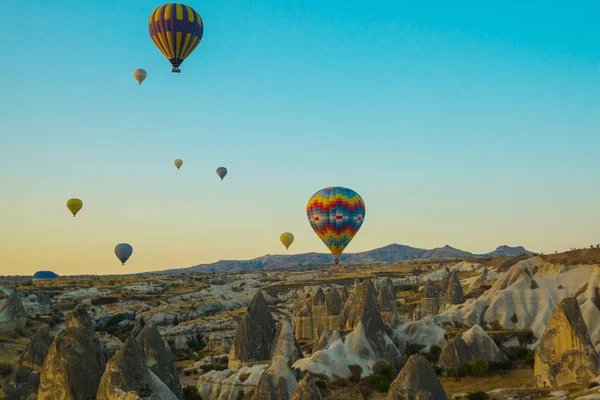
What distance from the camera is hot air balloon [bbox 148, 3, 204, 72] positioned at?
72875 mm

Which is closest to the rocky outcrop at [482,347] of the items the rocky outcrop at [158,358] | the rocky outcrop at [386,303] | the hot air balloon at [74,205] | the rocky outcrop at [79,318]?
the rocky outcrop at [386,303]

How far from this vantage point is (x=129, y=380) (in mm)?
27141

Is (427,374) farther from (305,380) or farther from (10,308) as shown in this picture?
(10,308)

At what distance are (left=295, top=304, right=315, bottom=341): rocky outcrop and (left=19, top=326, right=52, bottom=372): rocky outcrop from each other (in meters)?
34.9

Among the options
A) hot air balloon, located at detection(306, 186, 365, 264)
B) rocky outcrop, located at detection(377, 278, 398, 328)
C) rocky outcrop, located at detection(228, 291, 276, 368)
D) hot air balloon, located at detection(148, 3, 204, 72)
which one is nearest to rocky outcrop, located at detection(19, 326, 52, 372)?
rocky outcrop, located at detection(228, 291, 276, 368)

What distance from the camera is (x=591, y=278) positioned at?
2958 inches

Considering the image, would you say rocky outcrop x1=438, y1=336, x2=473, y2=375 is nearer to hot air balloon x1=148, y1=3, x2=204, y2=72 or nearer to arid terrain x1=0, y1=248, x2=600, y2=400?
arid terrain x1=0, y1=248, x2=600, y2=400

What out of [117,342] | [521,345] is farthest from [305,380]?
[117,342]

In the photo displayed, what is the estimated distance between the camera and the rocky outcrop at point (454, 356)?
55219 millimetres

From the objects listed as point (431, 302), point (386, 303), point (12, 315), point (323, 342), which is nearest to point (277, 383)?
point (323, 342)

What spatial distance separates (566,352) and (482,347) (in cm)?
1663

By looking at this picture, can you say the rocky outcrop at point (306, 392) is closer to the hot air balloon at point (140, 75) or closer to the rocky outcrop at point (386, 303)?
the rocky outcrop at point (386, 303)

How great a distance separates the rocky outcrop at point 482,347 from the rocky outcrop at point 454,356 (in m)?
0.99

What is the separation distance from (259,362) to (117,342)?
30.1 m
